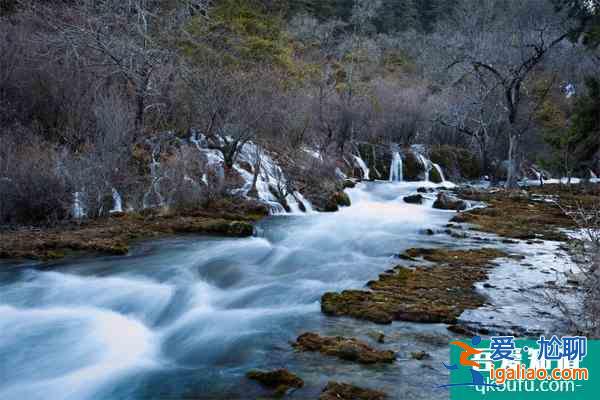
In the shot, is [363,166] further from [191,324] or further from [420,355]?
[420,355]

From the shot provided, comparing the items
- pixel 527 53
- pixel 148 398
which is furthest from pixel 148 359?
pixel 527 53

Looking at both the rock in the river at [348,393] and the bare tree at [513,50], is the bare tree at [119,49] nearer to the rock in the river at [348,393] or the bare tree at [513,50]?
the rock in the river at [348,393]

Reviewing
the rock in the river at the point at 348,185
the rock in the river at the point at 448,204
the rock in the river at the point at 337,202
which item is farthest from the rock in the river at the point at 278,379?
the rock in the river at the point at 348,185

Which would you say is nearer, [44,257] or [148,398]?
[148,398]

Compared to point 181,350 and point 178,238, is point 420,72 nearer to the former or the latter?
point 178,238

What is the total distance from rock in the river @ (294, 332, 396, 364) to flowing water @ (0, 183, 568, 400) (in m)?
0.14

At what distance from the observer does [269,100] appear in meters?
20.4

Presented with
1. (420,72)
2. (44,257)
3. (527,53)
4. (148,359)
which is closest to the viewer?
(148,359)

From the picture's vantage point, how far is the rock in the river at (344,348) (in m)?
5.86

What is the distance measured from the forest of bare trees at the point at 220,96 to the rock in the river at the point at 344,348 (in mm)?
8220

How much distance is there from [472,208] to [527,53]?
36.4ft

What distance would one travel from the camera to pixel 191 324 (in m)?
7.58

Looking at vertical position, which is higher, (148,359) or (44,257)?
(44,257)

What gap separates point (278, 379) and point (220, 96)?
14.9m
